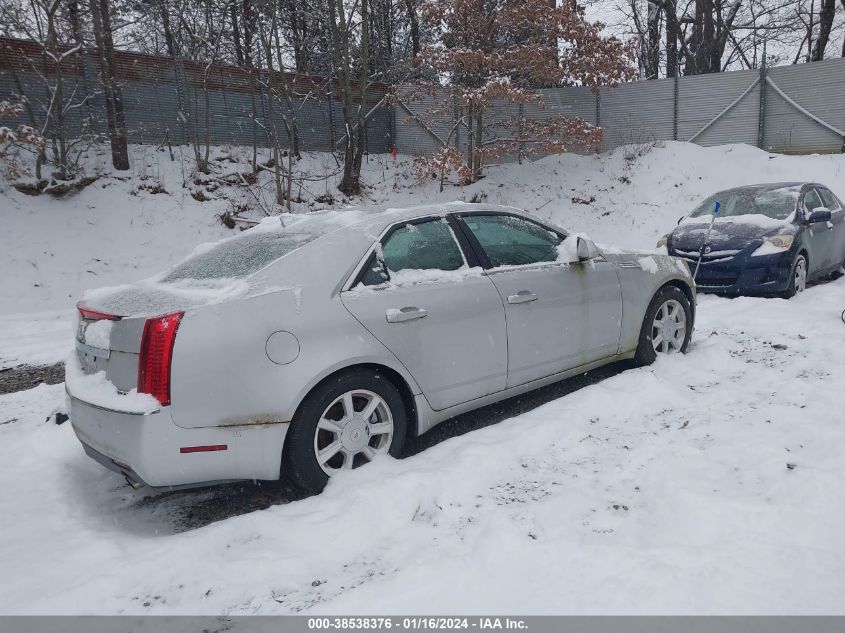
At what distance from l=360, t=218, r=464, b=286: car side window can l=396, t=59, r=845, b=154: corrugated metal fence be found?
12.0m

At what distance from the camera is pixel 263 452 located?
2.87 metres

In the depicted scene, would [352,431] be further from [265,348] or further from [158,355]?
[158,355]

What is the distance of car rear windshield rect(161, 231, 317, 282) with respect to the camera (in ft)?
10.6

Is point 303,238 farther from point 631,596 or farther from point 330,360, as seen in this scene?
point 631,596

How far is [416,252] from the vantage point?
361cm

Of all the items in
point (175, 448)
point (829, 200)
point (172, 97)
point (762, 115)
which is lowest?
point (175, 448)

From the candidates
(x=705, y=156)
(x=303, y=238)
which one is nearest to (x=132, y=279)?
(x=303, y=238)

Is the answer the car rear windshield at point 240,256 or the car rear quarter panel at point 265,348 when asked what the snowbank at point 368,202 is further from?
the car rear quarter panel at point 265,348

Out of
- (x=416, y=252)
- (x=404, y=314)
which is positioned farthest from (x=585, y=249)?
(x=404, y=314)

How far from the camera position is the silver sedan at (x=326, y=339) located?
2.73 meters

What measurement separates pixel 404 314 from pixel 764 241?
5.97 meters

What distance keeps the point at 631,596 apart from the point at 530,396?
2542mm
